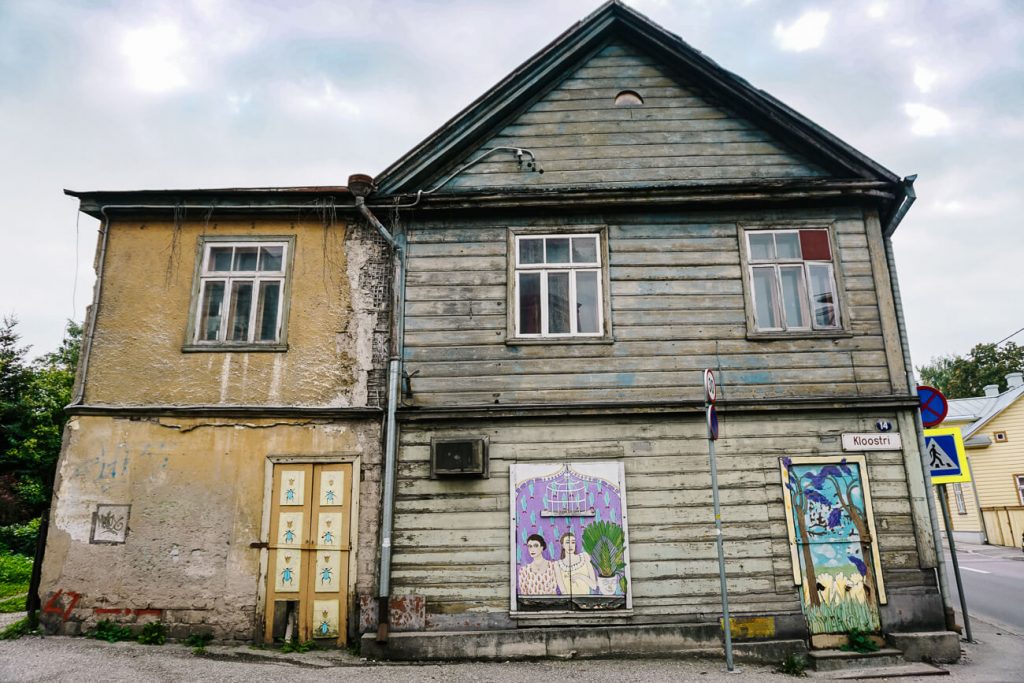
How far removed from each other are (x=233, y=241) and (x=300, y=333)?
5.68ft

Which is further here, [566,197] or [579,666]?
[566,197]

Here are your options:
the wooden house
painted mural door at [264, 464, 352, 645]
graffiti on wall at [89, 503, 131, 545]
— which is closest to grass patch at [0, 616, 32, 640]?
the wooden house

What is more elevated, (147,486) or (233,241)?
(233,241)

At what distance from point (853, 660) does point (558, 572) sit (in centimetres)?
335

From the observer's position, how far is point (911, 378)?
8328 mm

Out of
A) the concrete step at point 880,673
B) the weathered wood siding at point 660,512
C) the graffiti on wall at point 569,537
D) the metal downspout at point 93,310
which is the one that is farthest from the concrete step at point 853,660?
the metal downspout at point 93,310

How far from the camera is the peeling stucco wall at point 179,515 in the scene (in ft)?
25.7

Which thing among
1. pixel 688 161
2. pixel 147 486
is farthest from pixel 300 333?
pixel 688 161

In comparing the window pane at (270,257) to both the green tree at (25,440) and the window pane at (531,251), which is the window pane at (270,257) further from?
the green tree at (25,440)

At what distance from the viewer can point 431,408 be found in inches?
322

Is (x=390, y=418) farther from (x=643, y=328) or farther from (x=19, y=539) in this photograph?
(x=19, y=539)

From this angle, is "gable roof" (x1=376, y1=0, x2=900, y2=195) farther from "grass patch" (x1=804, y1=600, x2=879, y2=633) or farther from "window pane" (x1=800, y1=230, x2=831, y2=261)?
"grass patch" (x1=804, y1=600, x2=879, y2=633)

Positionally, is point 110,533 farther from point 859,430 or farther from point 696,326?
point 859,430

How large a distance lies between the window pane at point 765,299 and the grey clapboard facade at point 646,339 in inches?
2.5
